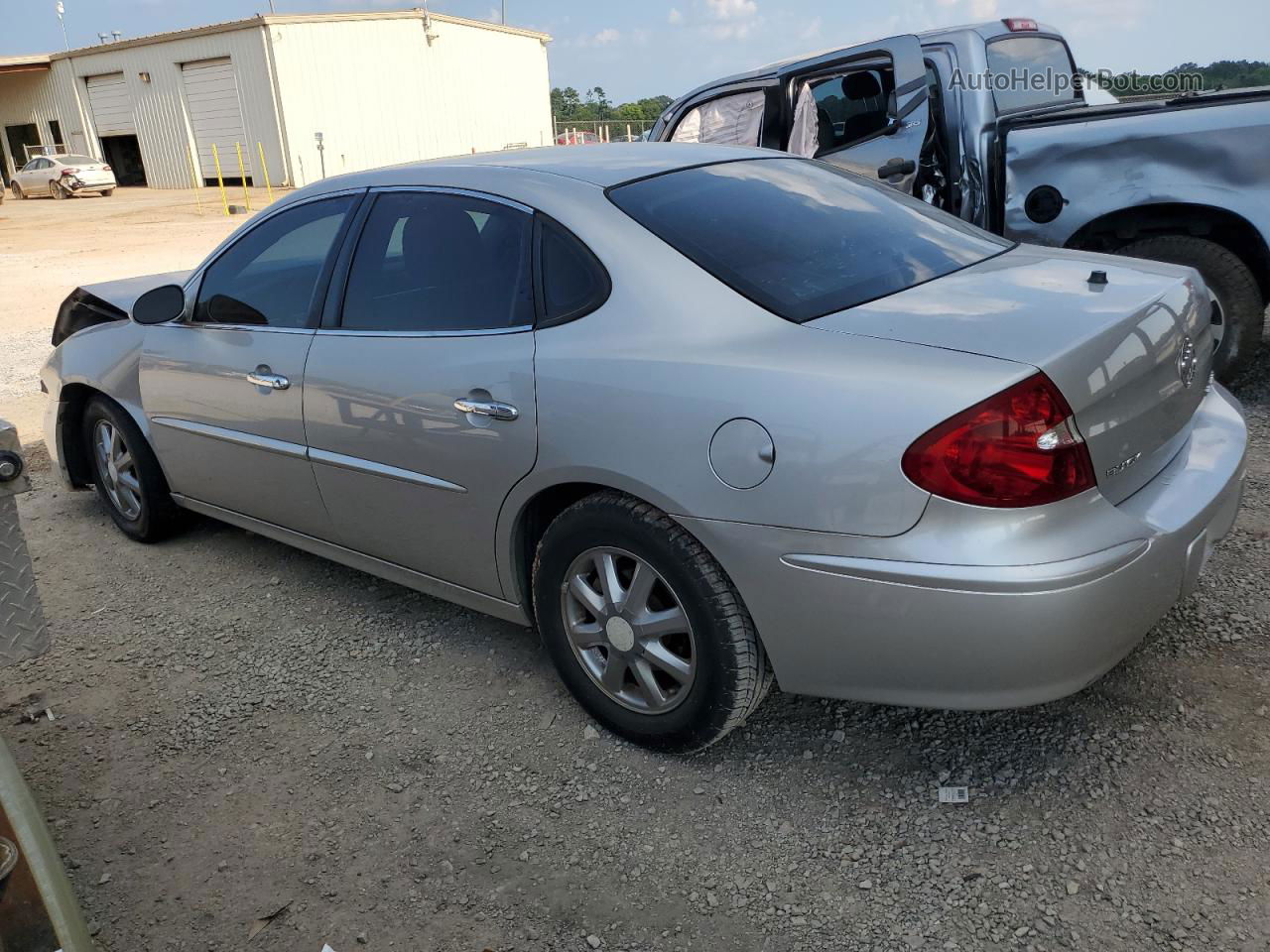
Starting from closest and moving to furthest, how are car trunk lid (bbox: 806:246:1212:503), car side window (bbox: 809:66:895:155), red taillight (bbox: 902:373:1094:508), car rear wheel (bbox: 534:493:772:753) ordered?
red taillight (bbox: 902:373:1094:508)
car trunk lid (bbox: 806:246:1212:503)
car rear wheel (bbox: 534:493:772:753)
car side window (bbox: 809:66:895:155)

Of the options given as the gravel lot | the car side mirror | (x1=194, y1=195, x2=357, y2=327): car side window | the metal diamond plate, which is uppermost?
(x1=194, y1=195, x2=357, y2=327): car side window

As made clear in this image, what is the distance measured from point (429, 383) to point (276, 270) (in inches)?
46.6

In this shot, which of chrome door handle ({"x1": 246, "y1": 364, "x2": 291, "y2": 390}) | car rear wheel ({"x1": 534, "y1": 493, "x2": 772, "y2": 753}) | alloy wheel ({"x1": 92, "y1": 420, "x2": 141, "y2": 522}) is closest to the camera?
car rear wheel ({"x1": 534, "y1": 493, "x2": 772, "y2": 753})

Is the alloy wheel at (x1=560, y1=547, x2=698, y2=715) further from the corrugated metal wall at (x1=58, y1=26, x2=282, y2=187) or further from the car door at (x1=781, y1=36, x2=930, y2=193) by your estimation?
the corrugated metal wall at (x1=58, y1=26, x2=282, y2=187)

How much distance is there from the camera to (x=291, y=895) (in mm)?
2441

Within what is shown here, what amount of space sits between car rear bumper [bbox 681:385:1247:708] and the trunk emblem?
0.93 ft

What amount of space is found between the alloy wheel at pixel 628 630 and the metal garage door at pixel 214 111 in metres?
32.4

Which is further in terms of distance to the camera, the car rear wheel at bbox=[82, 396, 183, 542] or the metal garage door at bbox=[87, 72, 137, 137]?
the metal garage door at bbox=[87, 72, 137, 137]

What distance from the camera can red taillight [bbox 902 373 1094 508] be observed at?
2.10 metres

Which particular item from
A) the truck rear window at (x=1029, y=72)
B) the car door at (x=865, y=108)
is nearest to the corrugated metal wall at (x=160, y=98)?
the car door at (x=865, y=108)

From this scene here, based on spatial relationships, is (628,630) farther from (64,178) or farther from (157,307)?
(64,178)

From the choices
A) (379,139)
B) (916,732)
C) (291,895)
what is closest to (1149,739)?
(916,732)

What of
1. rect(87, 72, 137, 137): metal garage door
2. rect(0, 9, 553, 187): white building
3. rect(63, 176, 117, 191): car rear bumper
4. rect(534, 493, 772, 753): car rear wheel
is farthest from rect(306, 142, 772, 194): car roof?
rect(87, 72, 137, 137): metal garage door

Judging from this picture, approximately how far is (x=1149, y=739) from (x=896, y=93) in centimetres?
425
